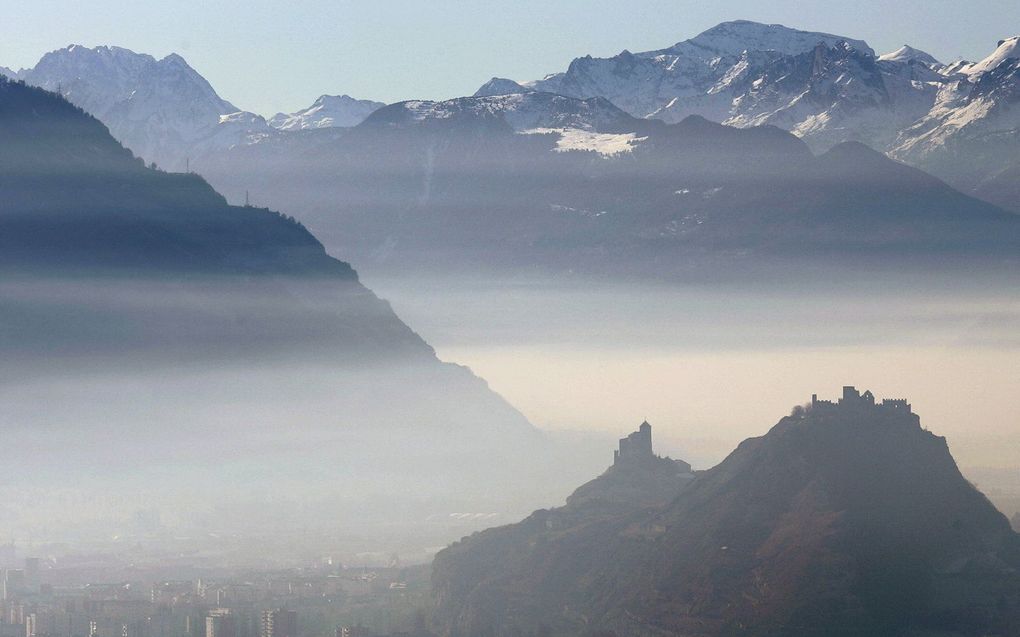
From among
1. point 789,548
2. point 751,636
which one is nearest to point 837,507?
point 789,548

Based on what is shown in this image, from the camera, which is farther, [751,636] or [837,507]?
[837,507]

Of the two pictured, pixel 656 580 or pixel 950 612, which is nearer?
pixel 950 612

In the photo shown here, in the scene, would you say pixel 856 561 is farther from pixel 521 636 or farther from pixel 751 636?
pixel 521 636

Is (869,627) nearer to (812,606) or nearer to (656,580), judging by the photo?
(812,606)

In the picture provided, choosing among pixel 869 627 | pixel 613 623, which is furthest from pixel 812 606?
pixel 613 623

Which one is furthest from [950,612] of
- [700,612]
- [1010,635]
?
[700,612]

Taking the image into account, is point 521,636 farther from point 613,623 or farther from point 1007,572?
point 1007,572

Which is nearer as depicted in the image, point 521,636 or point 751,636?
point 751,636
